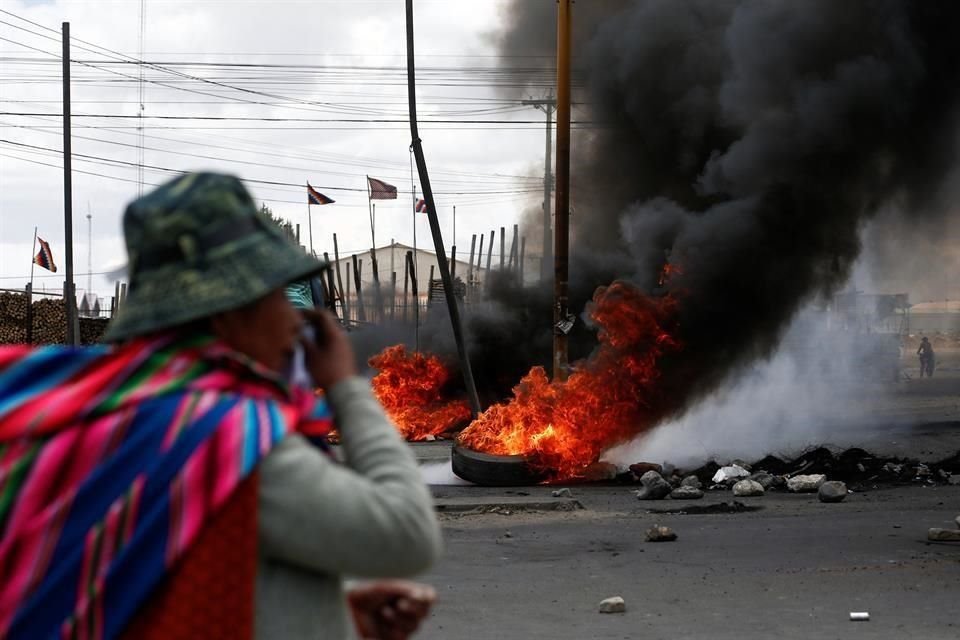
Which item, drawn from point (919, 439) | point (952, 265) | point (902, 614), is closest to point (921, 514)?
point (902, 614)

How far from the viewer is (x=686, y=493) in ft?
42.1

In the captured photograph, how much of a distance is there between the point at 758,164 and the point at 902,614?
11279mm

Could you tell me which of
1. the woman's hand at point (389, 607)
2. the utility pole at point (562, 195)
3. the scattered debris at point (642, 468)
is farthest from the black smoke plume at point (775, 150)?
the woman's hand at point (389, 607)

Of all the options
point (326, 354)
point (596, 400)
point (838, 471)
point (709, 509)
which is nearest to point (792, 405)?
point (596, 400)

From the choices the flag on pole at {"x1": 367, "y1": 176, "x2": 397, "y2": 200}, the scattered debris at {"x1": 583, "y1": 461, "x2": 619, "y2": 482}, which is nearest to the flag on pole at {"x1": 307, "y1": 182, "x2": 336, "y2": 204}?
the flag on pole at {"x1": 367, "y1": 176, "x2": 397, "y2": 200}

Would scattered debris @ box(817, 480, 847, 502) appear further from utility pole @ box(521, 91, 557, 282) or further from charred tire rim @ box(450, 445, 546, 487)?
utility pole @ box(521, 91, 557, 282)

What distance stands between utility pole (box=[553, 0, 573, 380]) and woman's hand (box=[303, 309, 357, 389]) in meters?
14.8

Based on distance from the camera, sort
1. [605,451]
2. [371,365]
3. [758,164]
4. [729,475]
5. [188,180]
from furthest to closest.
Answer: [371,365], [758,164], [605,451], [729,475], [188,180]

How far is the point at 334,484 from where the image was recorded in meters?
1.61

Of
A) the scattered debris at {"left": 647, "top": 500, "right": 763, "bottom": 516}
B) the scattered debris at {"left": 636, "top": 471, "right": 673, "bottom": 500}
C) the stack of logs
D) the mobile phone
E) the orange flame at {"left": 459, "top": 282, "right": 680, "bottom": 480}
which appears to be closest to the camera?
the mobile phone

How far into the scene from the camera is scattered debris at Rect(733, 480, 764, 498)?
42.2 ft

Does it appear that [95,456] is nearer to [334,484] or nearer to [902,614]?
[334,484]

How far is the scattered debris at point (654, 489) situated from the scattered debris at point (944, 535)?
3.67 meters

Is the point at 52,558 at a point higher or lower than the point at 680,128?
lower
